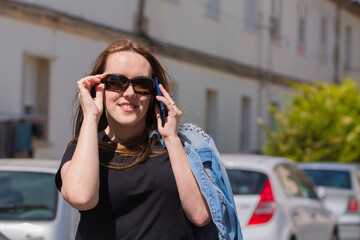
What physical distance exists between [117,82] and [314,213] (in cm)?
621

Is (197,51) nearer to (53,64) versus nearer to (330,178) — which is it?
(53,64)

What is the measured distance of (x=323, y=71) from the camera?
3206 cm

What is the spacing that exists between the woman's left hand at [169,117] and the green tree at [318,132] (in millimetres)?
15259

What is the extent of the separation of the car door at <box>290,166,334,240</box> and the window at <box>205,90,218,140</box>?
1265cm

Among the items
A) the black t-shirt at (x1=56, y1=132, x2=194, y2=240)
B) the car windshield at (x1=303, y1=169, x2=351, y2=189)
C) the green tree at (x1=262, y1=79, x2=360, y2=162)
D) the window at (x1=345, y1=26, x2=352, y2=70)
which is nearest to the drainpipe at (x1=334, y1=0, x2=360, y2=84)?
the window at (x1=345, y1=26, x2=352, y2=70)

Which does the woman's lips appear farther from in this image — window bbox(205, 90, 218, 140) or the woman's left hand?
window bbox(205, 90, 218, 140)

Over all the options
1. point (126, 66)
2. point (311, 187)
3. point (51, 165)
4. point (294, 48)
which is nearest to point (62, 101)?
point (311, 187)

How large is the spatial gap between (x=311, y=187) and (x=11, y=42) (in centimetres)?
671

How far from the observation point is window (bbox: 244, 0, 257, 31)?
24594 mm

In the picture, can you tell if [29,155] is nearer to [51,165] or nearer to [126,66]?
[51,165]

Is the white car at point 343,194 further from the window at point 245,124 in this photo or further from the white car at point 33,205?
the window at point 245,124

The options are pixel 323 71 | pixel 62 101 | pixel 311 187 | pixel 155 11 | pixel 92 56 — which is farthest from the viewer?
pixel 323 71

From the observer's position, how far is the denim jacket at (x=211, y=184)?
10.4 ft

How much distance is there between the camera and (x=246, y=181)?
26.2 ft
